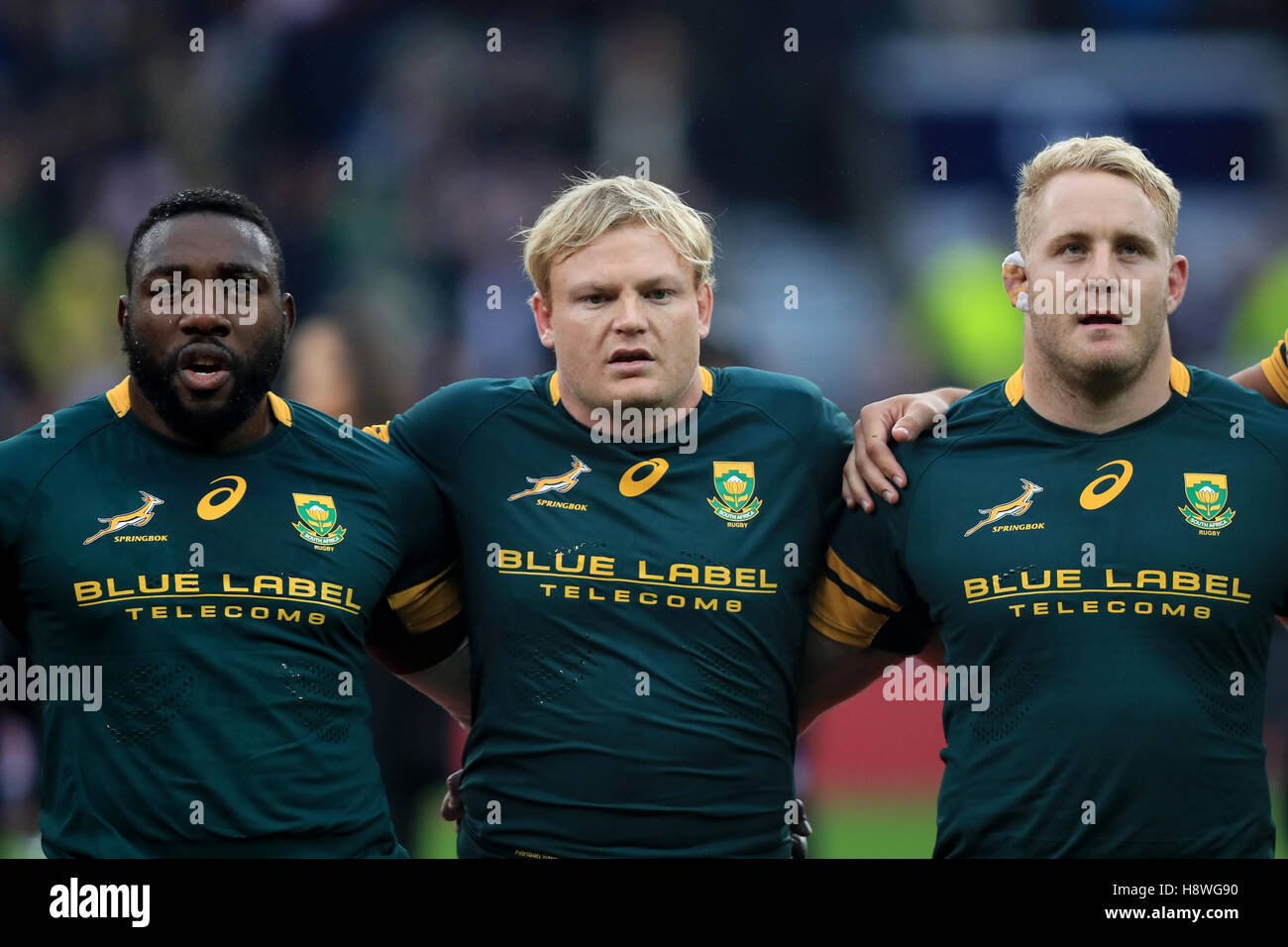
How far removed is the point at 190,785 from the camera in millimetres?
3646

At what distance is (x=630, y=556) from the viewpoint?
4.00 m

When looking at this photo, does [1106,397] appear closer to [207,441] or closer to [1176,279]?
[1176,279]

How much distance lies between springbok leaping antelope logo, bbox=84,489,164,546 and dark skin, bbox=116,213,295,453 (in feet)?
0.60

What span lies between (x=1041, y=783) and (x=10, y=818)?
20.6 feet

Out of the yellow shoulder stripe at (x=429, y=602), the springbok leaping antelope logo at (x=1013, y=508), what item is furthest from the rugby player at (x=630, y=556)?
the springbok leaping antelope logo at (x=1013, y=508)

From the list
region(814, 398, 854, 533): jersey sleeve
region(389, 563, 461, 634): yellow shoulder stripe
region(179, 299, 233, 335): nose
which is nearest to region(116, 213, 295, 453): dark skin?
region(179, 299, 233, 335): nose

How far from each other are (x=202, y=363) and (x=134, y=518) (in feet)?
1.36

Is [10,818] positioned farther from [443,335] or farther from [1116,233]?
[1116,233]

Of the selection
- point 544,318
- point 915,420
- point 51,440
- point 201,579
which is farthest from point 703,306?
point 51,440

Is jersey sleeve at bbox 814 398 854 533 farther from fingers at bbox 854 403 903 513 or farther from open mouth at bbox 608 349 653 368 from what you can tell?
open mouth at bbox 608 349 653 368

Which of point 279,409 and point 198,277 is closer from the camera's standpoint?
point 198,277

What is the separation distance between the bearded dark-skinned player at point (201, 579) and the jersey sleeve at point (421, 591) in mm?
53

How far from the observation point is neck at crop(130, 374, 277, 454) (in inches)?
155
